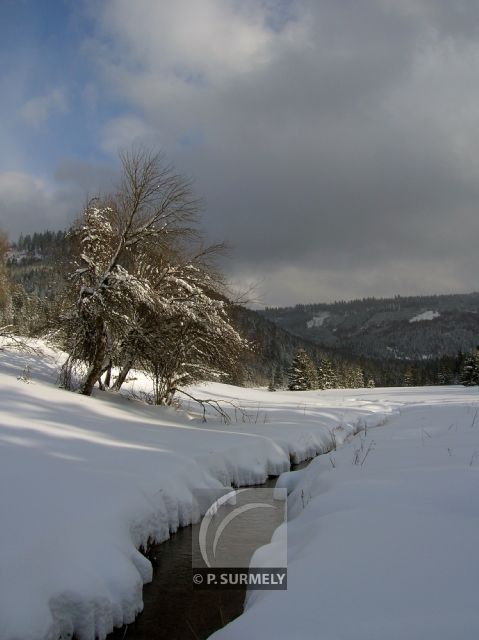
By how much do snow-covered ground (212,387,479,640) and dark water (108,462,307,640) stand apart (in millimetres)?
619

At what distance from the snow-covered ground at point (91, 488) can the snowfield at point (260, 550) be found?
0.02 meters

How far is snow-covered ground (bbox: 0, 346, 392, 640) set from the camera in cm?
435

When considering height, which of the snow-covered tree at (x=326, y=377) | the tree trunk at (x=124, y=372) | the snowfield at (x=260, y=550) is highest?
the tree trunk at (x=124, y=372)

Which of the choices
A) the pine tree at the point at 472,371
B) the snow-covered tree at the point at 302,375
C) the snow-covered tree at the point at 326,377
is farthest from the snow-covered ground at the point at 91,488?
the snow-covered tree at the point at 326,377

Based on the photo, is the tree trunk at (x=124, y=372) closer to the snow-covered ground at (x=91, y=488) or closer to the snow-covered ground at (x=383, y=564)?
the snow-covered ground at (x=91, y=488)

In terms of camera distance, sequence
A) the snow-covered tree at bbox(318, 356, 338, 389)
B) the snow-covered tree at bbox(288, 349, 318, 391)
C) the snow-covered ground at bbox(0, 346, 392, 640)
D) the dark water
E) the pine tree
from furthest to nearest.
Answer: the snow-covered tree at bbox(318, 356, 338, 389), the snow-covered tree at bbox(288, 349, 318, 391), the pine tree, the dark water, the snow-covered ground at bbox(0, 346, 392, 640)

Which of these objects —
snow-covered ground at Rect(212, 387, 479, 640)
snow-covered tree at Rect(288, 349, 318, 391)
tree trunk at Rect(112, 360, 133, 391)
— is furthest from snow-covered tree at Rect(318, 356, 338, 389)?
snow-covered ground at Rect(212, 387, 479, 640)

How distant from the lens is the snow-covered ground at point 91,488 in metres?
4.35

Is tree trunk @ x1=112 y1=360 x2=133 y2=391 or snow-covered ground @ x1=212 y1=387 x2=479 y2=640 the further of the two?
tree trunk @ x1=112 y1=360 x2=133 y2=391

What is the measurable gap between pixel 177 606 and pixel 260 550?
1.12 m

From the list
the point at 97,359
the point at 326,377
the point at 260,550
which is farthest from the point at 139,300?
the point at 326,377

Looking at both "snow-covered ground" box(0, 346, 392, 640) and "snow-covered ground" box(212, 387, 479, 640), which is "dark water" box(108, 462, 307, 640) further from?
"snow-covered ground" box(212, 387, 479, 640)

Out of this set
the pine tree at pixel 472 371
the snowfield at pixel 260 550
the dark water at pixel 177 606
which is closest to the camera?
the snowfield at pixel 260 550

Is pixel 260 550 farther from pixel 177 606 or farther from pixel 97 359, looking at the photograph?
pixel 97 359
